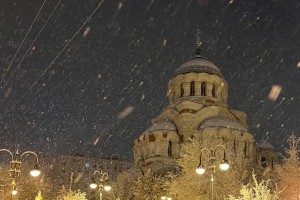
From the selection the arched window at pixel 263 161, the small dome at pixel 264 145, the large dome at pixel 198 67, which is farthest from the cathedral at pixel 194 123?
the arched window at pixel 263 161

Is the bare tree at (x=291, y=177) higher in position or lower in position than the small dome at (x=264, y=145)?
lower

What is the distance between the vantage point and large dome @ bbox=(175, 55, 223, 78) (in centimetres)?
5169

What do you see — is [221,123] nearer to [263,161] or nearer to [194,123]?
[194,123]

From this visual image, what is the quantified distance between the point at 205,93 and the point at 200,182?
17.2 m

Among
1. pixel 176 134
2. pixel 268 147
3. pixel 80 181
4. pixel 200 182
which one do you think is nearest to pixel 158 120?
pixel 176 134

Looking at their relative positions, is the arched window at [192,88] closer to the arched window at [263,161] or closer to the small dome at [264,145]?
the small dome at [264,145]

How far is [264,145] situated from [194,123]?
12962mm

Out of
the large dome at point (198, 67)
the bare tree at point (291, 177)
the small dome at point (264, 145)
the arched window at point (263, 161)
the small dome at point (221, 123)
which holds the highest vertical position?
the large dome at point (198, 67)

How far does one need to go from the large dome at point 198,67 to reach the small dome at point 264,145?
10.5 m

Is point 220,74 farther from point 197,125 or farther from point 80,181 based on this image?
point 80,181

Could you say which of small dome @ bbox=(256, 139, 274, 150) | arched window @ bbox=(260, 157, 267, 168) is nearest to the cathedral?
small dome @ bbox=(256, 139, 274, 150)

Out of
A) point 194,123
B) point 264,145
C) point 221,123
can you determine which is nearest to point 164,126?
point 194,123

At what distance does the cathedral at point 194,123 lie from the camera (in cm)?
4591

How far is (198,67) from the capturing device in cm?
5212
